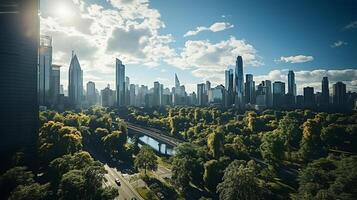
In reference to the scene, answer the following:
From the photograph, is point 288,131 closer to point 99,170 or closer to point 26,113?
point 99,170

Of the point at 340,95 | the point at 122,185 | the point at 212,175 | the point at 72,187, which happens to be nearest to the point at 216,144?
the point at 212,175

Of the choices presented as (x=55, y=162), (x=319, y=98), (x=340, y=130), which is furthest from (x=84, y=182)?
(x=319, y=98)

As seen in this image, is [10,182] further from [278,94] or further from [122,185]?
[278,94]

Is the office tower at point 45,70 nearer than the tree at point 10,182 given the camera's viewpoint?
No

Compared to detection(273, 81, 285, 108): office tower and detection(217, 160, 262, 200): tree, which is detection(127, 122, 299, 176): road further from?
detection(273, 81, 285, 108): office tower

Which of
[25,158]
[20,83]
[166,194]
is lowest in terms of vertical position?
[166,194]

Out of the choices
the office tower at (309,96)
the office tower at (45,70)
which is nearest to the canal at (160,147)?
the office tower at (45,70)

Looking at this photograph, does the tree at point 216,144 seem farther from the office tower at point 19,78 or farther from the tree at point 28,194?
the office tower at point 19,78
